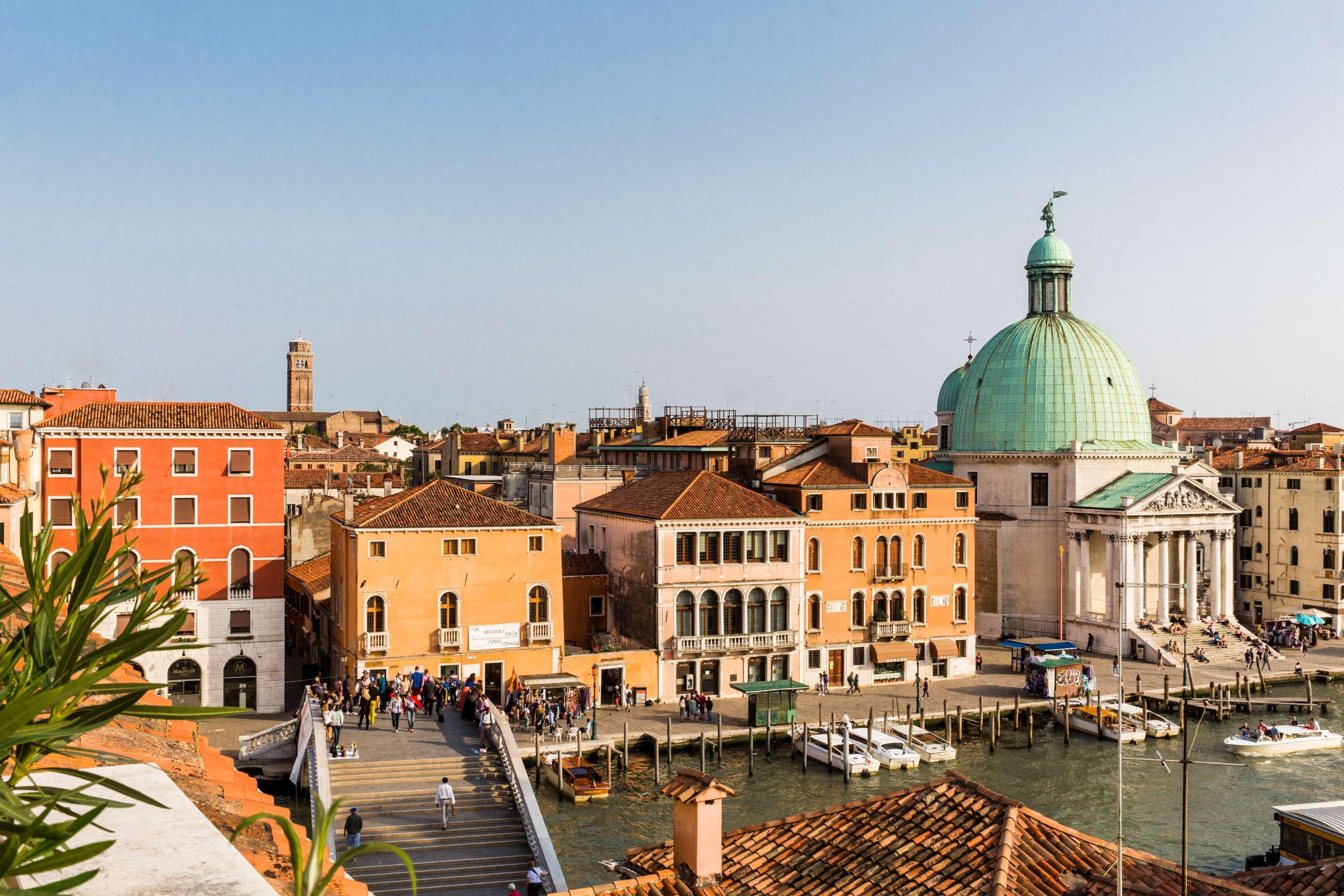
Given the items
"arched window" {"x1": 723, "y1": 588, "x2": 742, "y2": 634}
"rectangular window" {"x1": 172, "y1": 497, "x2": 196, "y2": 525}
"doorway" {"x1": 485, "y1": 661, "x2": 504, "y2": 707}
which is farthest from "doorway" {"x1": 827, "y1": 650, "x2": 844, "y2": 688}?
"rectangular window" {"x1": 172, "y1": 497, "x2": 196, "y2": 525}

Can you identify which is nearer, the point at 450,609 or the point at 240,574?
A: the point at 450,609

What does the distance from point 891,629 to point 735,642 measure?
6.78m

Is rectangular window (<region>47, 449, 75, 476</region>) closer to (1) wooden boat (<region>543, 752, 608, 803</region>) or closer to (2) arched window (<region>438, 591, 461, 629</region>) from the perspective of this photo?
(2) arched window (<region>438, 591, 461, 629</region>)

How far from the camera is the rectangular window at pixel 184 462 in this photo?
38.8m

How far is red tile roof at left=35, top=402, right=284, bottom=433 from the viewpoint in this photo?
38.0 metres

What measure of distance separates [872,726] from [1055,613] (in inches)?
841

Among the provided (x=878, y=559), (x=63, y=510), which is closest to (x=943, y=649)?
(x=878, y=559)

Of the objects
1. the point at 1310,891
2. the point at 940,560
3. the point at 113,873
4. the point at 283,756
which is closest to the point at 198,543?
the point at 283,756

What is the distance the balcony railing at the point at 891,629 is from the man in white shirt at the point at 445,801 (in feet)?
69.9

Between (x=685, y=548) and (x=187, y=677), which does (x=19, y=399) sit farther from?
(x=685, y=548)

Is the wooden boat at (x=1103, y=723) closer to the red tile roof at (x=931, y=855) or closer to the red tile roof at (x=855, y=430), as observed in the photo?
the red tile roof at (x=855, y=430)

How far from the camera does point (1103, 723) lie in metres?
39.5

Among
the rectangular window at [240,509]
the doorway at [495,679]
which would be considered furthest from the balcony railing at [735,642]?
the rectangular window at [240,509]

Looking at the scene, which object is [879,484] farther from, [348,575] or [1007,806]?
[1007,806]
